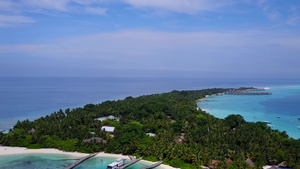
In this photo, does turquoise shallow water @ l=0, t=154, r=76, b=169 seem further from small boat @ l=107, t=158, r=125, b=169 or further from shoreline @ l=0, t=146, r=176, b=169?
small boat @ l=107, t=158, r=125, b=169

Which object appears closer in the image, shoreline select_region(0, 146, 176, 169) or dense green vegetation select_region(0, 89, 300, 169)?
dense green vegetation select_region(0, 89, 300, 169)

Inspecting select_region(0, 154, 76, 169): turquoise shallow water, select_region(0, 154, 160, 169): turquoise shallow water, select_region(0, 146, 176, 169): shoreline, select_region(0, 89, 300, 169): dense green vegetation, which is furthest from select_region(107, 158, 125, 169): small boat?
select_region(0, 154, 76, 169): turquoise shallow water

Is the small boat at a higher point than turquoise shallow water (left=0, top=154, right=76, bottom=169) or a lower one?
higher

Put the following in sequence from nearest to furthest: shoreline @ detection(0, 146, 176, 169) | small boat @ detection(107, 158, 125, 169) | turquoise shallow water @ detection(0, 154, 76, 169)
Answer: small boat @ detection(107, 158, 125, 169)
turquoise shallow water @ detection(0, 154, 76, 169)
shoreline @ detection(0, 146, 176, 169)

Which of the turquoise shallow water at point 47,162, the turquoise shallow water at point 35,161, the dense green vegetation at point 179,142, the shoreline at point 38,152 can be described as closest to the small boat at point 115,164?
the turquoise shallow water at point 47,162

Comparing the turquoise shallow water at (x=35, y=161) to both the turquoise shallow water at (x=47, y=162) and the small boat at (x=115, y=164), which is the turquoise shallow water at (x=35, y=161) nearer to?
the turquoise shallow water at (x=47, y=162)

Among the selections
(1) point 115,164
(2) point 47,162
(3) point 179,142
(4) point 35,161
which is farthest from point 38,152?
(3) point 179,142

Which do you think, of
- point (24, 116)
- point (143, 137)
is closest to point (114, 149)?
point (143, 137)

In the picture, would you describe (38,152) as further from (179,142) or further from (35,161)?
(179,142)
